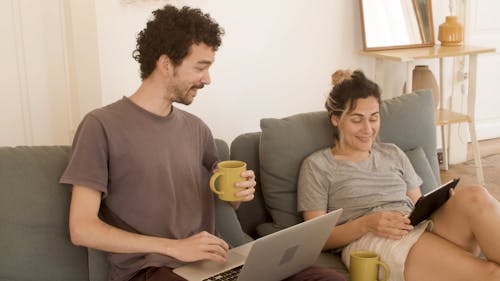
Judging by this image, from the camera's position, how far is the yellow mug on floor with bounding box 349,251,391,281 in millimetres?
1918

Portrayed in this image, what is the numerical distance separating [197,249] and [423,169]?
46.7 inches

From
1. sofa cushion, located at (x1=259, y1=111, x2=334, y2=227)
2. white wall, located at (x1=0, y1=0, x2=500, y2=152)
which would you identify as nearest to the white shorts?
sofa cushion, located at (x1=259, y1=111, x2=334, y2=227)

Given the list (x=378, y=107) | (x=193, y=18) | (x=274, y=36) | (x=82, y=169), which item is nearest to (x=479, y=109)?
(x=274, y=36)

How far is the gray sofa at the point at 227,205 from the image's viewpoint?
6.10 feet

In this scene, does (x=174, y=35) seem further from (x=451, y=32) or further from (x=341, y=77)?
(x=451, y=32)

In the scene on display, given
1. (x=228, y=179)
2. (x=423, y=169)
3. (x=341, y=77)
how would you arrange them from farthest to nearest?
(x=423, y=169)
(x=341, y=77)
(x=228, y=179)

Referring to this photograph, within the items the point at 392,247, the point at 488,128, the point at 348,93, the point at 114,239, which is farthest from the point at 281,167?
the point at 488,128

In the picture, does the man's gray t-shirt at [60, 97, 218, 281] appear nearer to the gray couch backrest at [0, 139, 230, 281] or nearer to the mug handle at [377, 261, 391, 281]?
the gray couch backrest at [0, 139, 230, 281]

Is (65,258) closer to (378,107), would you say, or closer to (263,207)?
(263,207)

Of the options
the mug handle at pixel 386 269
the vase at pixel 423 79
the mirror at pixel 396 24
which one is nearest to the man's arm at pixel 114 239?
the mug handle at pixel 386 269

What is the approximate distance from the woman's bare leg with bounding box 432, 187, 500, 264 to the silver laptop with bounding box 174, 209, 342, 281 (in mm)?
544

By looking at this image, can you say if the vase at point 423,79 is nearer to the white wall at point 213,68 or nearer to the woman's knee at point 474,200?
the white wall at point 213,68

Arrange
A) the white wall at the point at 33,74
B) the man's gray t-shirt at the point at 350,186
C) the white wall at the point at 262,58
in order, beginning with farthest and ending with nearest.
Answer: the white wall at the point at 262,58, the white wall at the point at 33,74, the man's gray t-shirt at the point at 350,186

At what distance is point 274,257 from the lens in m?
1.71
